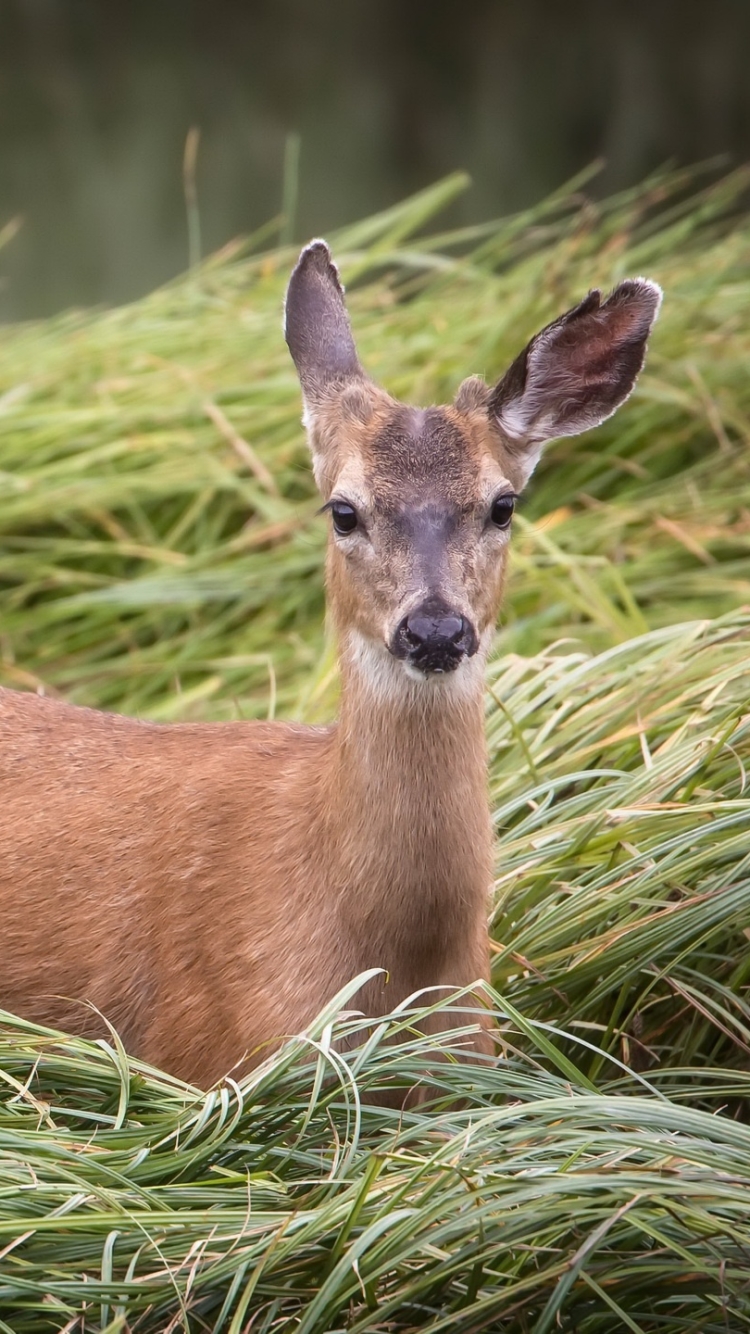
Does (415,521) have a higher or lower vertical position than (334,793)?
higher

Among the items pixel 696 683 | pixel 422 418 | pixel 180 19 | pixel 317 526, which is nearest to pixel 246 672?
pixel 317 526

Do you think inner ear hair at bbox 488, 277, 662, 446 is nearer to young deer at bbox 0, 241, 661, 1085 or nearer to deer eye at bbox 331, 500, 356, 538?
young deer at bbox 0, 241, 661, 1085

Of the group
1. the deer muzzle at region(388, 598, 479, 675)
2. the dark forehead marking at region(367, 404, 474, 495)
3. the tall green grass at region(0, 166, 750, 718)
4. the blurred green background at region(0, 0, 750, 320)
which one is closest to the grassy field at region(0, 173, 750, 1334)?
the tall green grass at region(0, 166, 750, 718)

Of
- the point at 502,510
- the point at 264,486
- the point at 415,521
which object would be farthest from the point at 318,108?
the point at 415,521

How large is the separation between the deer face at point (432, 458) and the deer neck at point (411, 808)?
0.35 feet

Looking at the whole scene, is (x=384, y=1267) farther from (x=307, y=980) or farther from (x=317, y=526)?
(x=317, y=526)

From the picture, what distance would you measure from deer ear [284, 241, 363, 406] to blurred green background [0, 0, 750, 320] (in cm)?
1063

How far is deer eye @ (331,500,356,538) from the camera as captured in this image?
3957 mm

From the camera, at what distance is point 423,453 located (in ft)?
13.0

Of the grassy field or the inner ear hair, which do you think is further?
the inner ear hair

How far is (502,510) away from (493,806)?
1.13 meters

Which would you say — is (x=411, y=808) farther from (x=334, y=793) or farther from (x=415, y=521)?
(x=415, y=521)

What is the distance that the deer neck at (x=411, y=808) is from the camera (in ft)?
12.7

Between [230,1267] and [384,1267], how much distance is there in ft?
0.80
